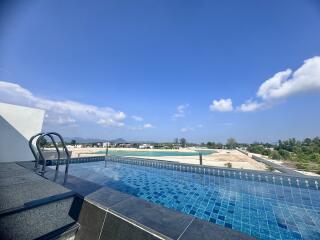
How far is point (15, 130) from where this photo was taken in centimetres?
775

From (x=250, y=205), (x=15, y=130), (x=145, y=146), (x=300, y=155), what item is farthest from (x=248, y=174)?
(x=145, y=146)

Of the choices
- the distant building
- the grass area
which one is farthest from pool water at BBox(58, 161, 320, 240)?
the distant building

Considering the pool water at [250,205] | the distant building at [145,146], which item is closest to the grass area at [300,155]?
the pool water at [250,205]

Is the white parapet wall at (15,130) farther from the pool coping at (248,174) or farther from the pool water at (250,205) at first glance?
the pool water at (250,205)

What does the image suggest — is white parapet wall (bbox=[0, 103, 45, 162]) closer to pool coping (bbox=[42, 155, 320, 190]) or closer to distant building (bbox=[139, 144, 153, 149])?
pool coping (bbox=[42, 155, 320, 190])

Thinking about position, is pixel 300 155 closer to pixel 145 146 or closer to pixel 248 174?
pixel 248 174

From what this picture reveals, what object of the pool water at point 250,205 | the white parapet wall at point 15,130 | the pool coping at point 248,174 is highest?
the white parapet wall at point 15,130

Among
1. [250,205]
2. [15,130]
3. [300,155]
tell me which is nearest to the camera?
[250,205]

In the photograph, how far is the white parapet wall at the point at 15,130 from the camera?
7365 mm

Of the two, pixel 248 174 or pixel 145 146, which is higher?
pixel 145 146

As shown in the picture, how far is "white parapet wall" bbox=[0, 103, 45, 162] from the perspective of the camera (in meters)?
7.36

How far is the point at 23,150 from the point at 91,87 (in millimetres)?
7109

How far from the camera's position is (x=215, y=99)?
21125mm

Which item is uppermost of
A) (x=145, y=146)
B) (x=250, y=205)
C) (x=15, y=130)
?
(x=15, y=130)
